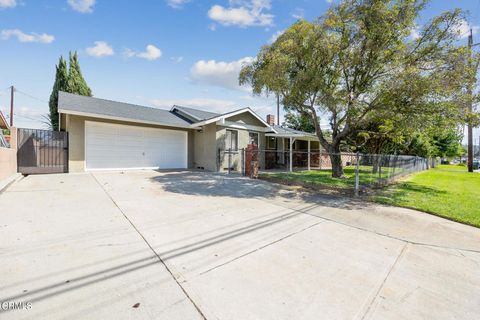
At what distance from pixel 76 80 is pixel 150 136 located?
15.0 m

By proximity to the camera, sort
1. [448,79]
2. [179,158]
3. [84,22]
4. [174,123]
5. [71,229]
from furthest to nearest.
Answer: [179,158] → [174,123] → [84,22] → [448,79] → [71,229]

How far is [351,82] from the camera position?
1002 cm

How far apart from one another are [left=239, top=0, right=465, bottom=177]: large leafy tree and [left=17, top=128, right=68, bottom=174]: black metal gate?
939 centimetres

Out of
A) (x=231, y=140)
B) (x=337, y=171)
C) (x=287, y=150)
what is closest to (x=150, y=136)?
(x=231, y=140)

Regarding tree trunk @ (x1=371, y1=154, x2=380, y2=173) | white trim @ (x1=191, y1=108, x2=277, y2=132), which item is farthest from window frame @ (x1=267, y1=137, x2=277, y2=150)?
tree trunk @ (x1=371, y1=154, x2=380, y2=173)

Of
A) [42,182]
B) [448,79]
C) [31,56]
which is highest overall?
A: [31,56]

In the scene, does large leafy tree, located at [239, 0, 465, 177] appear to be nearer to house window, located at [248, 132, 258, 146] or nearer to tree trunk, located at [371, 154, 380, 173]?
tree trunk, located at [371, 154, 380, 173]

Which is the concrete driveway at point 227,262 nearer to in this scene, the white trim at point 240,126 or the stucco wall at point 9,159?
the stucco wall at point 9,159

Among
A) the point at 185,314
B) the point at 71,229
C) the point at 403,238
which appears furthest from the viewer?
the point at 403,238

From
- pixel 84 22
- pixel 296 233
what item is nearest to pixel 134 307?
pixel 296 233

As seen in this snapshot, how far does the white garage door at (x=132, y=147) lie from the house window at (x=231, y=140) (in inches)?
107

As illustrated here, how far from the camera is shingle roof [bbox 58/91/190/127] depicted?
10.4 meters

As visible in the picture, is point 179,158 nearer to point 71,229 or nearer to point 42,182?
point 42,182

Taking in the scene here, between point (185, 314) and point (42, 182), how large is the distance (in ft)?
28.5
